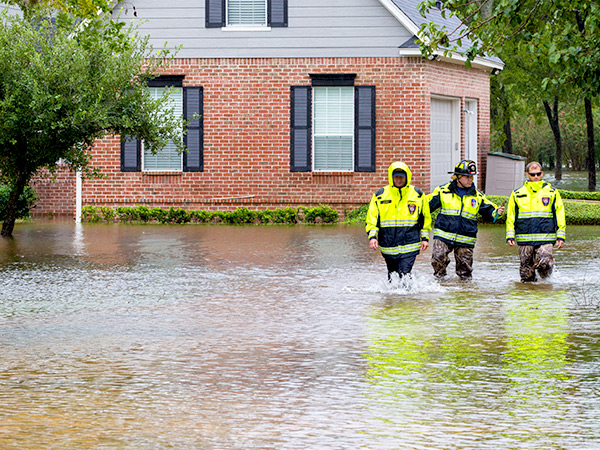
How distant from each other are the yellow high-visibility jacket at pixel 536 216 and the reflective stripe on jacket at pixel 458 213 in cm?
34

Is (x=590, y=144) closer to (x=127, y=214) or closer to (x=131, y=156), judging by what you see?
(x=131, y=156)

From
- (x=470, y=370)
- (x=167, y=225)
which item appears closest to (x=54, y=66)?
(x=167, y=225)

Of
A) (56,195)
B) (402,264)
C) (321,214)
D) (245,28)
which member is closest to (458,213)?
(402,264)

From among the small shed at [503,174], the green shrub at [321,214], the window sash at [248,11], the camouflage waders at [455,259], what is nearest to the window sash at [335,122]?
the green shrub at [321,214]

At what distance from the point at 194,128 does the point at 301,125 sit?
8.37 ft

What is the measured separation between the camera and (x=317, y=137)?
A: 26.1m

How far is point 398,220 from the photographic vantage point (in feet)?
43.3

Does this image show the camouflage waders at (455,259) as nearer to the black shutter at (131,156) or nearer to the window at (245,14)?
the window at (245,14)

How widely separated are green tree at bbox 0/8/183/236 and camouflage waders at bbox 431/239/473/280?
725 centimetres

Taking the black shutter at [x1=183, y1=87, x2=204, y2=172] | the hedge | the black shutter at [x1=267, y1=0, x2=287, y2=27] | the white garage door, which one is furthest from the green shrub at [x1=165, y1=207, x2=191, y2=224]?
the white garage door

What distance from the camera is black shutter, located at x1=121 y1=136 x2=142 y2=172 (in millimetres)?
26422

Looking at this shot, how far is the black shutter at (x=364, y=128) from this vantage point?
25.8m

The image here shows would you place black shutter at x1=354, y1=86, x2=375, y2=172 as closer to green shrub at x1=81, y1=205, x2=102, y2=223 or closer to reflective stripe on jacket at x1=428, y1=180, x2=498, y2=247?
green shrub at x1=81, y1=205, x2=102, y2=223

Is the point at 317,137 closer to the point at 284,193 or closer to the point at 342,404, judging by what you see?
the point at 284,193
